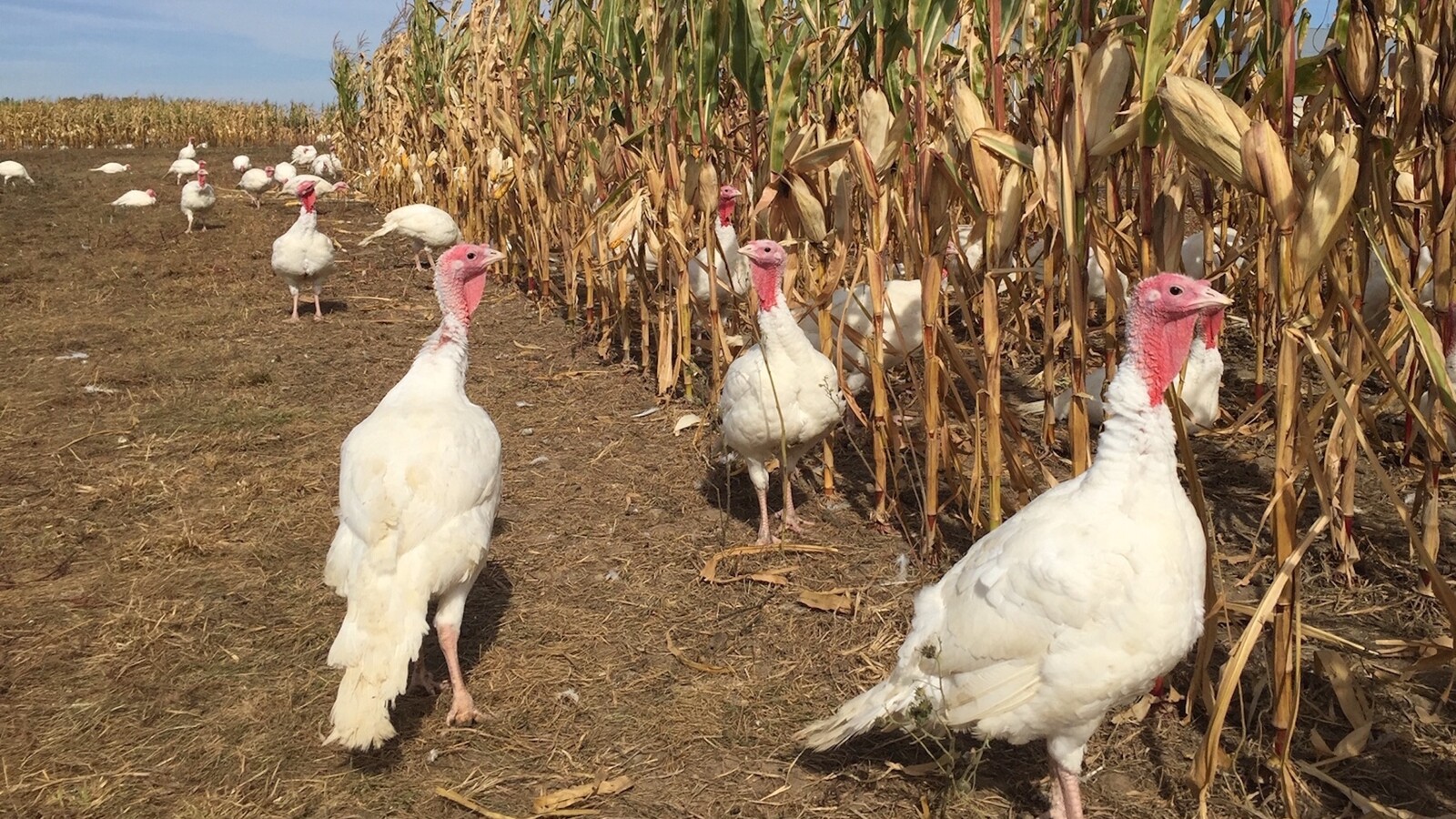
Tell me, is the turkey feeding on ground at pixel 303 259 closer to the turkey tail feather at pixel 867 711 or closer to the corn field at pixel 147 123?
the turkey tail feather at pixel 867 711

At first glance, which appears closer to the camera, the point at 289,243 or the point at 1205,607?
the point at 1205,607

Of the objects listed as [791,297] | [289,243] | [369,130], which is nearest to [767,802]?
[791,297]

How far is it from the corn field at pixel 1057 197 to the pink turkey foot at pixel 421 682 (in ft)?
7.27

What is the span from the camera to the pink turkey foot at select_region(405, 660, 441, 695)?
379 cm

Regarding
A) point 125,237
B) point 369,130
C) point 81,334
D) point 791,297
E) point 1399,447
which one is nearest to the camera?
point 1399,447

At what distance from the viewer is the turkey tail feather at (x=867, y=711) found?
2904 mm

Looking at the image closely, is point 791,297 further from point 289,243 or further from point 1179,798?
point 289,243

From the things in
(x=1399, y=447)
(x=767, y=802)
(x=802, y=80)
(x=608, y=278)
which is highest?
(x=802, y=80)

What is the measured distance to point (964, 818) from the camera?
9.67ft

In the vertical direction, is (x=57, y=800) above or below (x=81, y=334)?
below

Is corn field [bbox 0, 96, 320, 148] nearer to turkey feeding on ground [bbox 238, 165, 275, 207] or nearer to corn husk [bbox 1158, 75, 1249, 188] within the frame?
turkey feeding on ground [bbox 238, 165, 275, 207]

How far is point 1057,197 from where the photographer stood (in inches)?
120

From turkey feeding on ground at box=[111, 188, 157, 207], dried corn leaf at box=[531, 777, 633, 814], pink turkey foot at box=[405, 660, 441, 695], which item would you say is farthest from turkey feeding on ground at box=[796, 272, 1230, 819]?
turkey feeding on ground at box=[111, 188, 157, 207]

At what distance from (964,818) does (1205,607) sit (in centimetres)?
100
